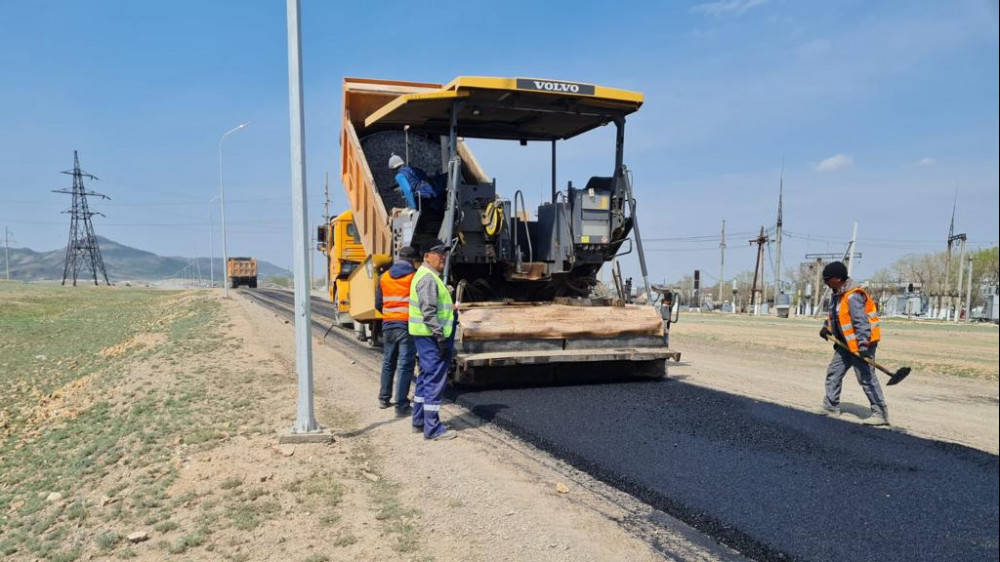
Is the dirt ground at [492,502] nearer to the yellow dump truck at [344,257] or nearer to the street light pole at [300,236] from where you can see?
the street light pole at [300,236]

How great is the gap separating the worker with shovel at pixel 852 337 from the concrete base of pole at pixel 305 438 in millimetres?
4458

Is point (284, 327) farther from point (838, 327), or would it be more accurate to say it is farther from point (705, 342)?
point (838, 327)

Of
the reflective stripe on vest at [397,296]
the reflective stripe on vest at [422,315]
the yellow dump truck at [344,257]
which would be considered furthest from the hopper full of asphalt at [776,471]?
the yellow dump truck at [344,257]

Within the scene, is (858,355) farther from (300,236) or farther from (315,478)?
(300,236)

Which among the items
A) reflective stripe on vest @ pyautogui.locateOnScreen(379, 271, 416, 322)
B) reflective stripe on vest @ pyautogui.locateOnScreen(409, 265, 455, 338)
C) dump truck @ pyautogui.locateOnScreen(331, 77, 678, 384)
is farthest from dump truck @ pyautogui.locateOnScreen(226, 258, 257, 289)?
reflective stripe on vest @ pyautogui.locateOnScreen(409, 265, 455, 338)

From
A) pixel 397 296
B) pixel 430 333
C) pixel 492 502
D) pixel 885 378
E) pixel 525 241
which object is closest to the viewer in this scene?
pixel 492 502

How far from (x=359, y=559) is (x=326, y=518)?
0.54 metres

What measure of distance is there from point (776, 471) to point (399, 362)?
10.6 feet

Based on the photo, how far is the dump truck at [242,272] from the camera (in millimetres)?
51469

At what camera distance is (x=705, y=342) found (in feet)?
44.1

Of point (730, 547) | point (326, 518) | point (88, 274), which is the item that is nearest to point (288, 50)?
point (326, 518)

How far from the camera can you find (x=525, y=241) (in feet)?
25.7

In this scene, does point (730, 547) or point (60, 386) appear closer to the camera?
point (730, 547)

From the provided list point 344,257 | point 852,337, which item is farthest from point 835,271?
point 344,257
